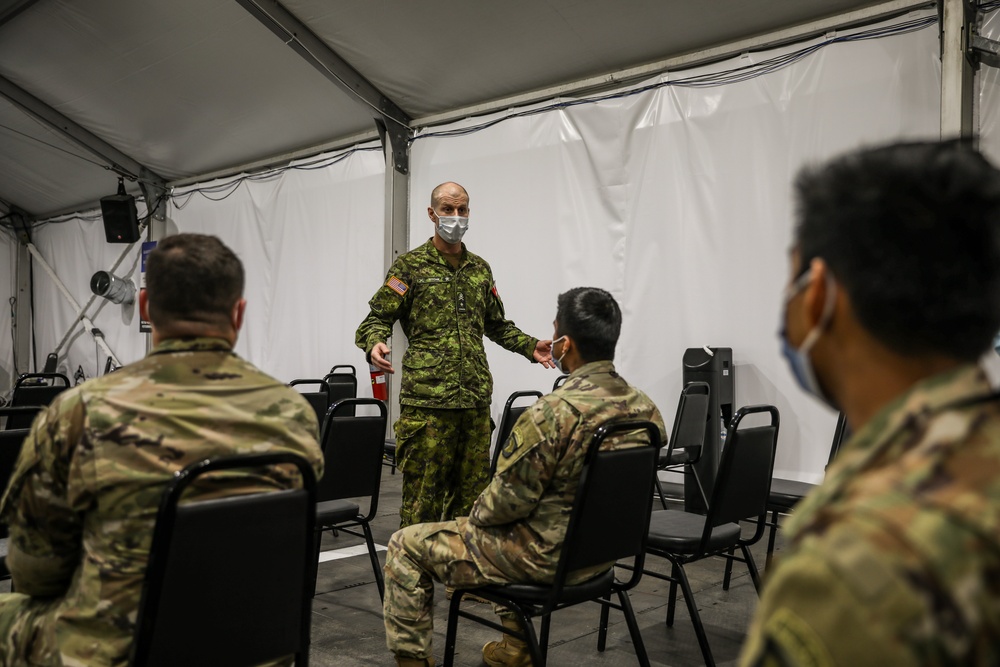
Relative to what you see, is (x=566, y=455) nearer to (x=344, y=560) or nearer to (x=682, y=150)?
(x=344, y=560)

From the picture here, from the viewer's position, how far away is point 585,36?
491cm

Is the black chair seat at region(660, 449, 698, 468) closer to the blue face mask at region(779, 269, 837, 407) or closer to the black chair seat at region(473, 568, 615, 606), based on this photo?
the black chair seat at region(473, 568, 615, 606)

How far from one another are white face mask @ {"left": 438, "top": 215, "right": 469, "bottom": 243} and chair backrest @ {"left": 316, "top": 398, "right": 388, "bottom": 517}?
0.78m

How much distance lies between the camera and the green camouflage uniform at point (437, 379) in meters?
3.05

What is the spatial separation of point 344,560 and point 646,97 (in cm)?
336

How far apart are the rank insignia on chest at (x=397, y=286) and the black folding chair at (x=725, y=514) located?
1.31m

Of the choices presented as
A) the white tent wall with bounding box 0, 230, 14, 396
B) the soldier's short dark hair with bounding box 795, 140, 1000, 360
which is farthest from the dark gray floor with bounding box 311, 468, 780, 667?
the white tent wall with bounding box 0, 230, 14, 396

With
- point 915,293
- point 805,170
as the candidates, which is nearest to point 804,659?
point 915,293

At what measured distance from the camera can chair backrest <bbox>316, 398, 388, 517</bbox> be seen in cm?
281

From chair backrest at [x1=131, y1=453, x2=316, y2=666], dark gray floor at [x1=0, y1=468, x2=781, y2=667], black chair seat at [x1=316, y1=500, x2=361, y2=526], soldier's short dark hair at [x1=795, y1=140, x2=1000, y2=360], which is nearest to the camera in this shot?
soldier's short dark hair at [x1=795, y1=140, x2=1000, y2=360]

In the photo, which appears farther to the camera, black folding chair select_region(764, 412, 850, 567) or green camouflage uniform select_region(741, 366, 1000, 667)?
black folding chair select_region(764, 412, 850, 567)

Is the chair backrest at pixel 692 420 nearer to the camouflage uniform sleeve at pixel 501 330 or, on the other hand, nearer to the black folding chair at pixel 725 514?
the camouflage uniform sleeve at pixel 501 330

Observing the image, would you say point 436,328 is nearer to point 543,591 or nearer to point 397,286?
point 397,286

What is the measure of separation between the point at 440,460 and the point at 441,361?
388 mm
